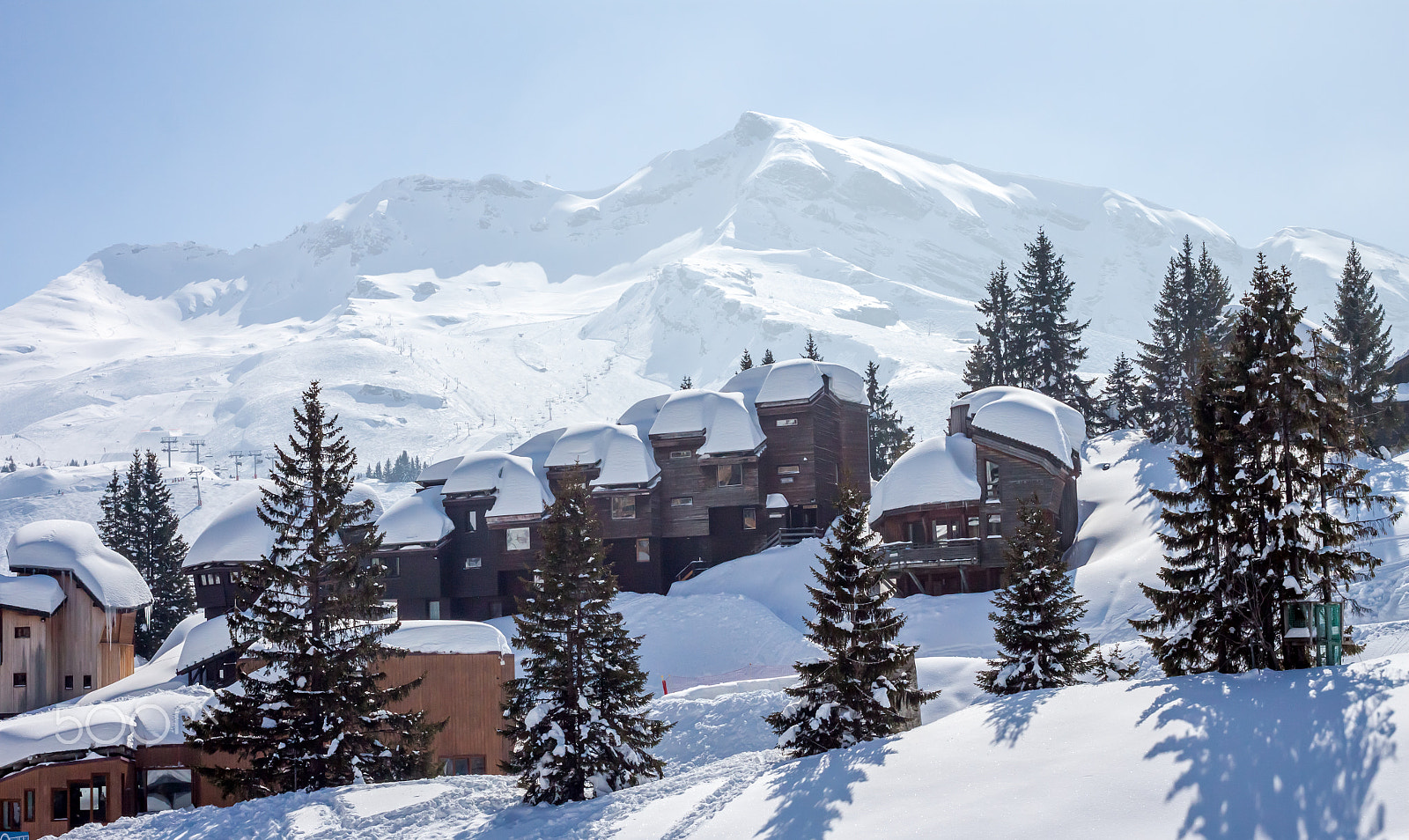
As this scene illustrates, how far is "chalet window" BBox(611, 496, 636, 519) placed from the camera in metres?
58.9

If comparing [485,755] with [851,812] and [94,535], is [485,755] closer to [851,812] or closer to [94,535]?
[851,812]

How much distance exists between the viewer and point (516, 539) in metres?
59.2

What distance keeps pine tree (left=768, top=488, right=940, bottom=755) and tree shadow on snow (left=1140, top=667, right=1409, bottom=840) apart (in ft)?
21.0

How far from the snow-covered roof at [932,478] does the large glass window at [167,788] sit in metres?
29.0

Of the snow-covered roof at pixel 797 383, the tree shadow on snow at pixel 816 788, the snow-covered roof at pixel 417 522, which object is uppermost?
the snow-covered roof at pixel 797 383

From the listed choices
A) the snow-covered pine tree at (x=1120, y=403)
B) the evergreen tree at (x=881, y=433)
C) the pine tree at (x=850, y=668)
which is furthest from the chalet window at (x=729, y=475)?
the pine tree at (x=850, y=668)

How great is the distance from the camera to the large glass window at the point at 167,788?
34969mm

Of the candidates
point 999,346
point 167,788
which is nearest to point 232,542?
point 167,788

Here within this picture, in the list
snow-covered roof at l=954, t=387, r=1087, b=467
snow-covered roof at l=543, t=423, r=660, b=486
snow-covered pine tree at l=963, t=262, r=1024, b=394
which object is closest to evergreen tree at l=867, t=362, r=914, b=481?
snow-covered pine tree at l=963, t=262, r=1024, b=394

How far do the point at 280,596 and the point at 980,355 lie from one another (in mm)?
53328

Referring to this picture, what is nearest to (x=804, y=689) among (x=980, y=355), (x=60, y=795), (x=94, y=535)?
(x=60, y=795)

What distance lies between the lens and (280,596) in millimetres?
30328

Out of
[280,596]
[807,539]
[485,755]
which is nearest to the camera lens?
[280,596]

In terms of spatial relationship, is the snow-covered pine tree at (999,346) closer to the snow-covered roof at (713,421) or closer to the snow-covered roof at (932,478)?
the snow-covered roof at (713,421)
